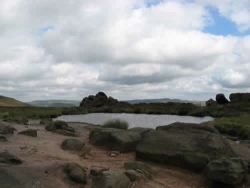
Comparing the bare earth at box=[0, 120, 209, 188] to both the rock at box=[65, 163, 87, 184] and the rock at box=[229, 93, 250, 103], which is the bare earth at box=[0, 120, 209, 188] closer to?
the rock at box=[65, 163, 87, 184]

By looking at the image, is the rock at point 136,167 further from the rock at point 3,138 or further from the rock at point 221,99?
the rock at point 221,99

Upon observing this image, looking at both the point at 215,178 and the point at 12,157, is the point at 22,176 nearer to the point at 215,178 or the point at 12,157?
the point at 12,157

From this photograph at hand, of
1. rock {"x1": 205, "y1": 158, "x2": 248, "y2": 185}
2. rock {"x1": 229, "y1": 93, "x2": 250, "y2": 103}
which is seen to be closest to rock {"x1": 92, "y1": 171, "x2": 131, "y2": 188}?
rock {"x1": 205, "y1": 158, "x2": 248, "y2": 185}

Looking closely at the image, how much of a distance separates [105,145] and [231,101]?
89.3 m

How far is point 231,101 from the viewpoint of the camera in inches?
3762

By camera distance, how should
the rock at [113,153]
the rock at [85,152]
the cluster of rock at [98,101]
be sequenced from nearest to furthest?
the rock at [85,152], the rock at [113,153], the cluster of rock at [98,101]

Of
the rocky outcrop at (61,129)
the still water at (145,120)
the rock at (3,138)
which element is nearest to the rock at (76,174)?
the rock at (3,138)

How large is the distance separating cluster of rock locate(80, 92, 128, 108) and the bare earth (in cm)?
9568

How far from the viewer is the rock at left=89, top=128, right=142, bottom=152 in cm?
1455

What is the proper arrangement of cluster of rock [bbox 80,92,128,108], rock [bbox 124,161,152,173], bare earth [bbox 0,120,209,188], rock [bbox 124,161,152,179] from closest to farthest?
bare earth [bbox 0,120,209,188]
rock [bbox 124,161,152,179]
rock [bbox 124,161,152,173]
cluster of rock [bbox 80,92,128,108]

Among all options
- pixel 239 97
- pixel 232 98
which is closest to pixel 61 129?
pixel 239 97

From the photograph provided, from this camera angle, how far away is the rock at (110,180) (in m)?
8.65

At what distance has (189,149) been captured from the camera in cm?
1209

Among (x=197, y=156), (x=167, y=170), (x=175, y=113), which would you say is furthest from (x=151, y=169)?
(x=175, y=113)
